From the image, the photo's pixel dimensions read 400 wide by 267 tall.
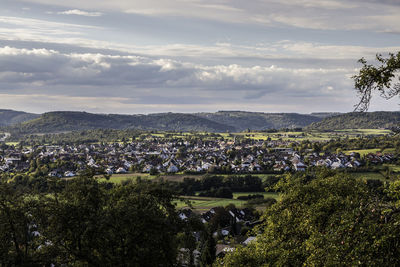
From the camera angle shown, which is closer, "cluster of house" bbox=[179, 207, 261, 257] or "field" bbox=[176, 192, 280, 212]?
"cluster of house" bbox=[179, 207, 261, 257]

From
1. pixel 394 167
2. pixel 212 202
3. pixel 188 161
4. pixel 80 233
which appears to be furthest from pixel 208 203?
pixel 188 161

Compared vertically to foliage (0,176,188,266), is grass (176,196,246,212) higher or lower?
lower

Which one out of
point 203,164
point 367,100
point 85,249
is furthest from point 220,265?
point 203,164

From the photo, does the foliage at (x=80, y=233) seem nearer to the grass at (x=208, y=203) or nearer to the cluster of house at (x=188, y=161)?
the grass at (x=208, y=203)

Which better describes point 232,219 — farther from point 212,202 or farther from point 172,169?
point 172,169

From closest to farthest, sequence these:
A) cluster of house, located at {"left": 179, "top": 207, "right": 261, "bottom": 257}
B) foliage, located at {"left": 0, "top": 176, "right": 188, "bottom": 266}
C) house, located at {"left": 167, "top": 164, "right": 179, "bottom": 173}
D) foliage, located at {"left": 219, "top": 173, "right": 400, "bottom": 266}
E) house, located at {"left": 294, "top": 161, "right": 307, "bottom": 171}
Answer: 1. foliage, located at {"left": 219, "top": 173, "right": 400, "bottom": 266}
2. foliage, located at {"left": 0, "top": 176, "right": 188, "bottom": 266}
3. cluster of house, located at {"left": 179, "top": 207, "right": 261, "bottom": 257}
4. house, located at {"left": 294, "top": 161, "right": 307, "bottom": 171}
5. house, located at {"left": 167, "top": 164, "right": 179, "bottom": 173}

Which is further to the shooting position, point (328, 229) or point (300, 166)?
point (300, 166)

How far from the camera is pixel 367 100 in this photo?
9.74 m

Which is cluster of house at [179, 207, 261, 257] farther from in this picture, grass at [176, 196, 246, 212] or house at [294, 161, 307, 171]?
house at [294, 161, 307, 171]

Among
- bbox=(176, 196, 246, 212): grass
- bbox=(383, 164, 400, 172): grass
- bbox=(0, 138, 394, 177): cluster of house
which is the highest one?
bbox=(383, 164, 400, 172): grass

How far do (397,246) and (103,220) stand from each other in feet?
36.2

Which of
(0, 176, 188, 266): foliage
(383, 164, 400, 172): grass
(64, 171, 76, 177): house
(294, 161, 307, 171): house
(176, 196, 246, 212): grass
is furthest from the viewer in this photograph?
(294, 161, 307, 171): house

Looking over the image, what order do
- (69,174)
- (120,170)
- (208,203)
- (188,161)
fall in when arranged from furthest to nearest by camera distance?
(188,161), (120,170), (69,174), (208,203)

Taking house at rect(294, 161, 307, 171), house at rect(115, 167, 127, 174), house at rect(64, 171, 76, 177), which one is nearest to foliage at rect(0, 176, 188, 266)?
house at rect(64, 171, 76, 177)
